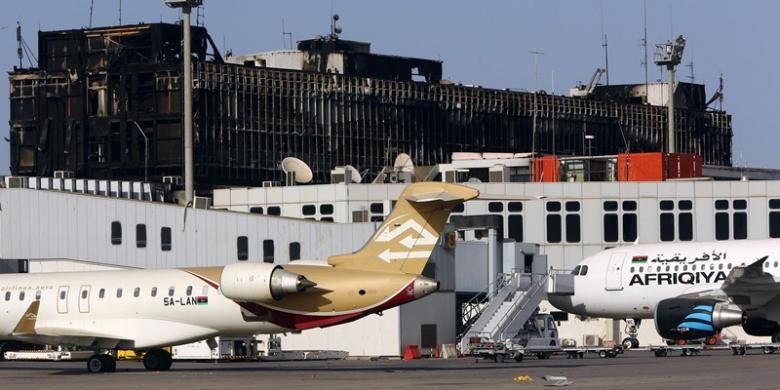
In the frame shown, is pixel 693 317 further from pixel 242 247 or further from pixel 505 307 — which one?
pixel 242 247

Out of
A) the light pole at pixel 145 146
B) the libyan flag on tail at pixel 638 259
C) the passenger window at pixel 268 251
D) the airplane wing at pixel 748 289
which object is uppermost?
the light pole at pixel 145 146

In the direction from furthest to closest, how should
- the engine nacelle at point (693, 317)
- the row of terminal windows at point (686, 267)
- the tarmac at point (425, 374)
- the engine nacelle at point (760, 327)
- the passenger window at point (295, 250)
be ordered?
the passenger window at point (295, 250) → the row of terminal windows at point (686, 267) → the engine nacelle at point (760, 327) → the engine nacelle at point (693, 317) → the tarmac at point (425, 374)

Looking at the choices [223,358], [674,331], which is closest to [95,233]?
[223,358]

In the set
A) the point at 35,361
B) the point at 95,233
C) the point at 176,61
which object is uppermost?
the point at 176,61

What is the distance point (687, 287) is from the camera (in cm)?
6575

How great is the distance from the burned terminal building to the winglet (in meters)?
61.4

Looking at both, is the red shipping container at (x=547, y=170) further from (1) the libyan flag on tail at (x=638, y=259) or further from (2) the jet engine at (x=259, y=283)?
(2) the jet engine at (x=259, y=283)

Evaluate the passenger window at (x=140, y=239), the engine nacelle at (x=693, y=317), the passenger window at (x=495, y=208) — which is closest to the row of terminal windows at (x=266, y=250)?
the passenger window at (x=140, y=239)

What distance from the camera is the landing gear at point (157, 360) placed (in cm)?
5512

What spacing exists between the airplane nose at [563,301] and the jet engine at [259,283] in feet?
68.2

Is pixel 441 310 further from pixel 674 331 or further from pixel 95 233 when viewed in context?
pixel 95 233

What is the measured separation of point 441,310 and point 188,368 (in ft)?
46.8

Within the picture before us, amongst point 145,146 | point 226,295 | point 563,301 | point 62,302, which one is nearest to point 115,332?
point 62,302

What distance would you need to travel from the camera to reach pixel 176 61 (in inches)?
4751
